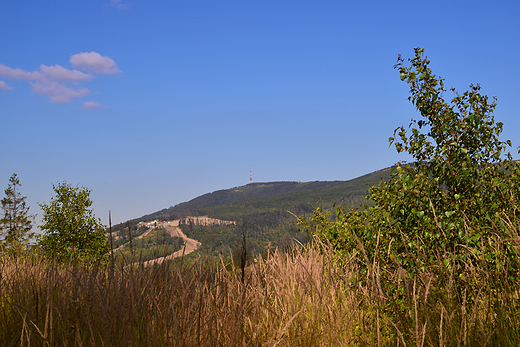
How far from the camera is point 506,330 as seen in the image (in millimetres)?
3137

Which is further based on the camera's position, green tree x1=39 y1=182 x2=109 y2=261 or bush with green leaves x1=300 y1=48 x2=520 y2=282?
green tree x1=39 y1=182 x2=109 y2=261

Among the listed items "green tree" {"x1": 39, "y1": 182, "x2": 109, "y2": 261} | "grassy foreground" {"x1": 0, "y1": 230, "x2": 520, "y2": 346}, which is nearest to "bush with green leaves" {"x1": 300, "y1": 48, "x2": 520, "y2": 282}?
"grassy foreground" {"x1": 0, "y1": 230, "x2": 520, "y2": 346}

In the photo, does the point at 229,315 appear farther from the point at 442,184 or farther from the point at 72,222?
the point at 72,222

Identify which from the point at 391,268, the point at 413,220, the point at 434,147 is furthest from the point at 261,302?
the point at 434,147

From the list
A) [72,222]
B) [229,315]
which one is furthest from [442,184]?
[72,222]

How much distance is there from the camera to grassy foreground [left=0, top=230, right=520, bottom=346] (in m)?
2.88

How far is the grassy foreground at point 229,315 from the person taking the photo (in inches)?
114

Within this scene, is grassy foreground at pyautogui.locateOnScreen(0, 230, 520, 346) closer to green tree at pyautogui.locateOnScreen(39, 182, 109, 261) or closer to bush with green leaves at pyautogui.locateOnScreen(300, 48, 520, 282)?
bush with green leaves at pyautogui.locateOnScreen(300, 48, 520, 282)

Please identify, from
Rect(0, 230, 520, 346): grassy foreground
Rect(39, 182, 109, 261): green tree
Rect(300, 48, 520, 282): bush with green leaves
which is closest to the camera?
Rect(0, 230, 520, 346): grassy foreground

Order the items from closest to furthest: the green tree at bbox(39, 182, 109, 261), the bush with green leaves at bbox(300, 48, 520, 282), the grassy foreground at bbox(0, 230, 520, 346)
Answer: the grassy foreground at bbox(0, 230, 520, 346)
the bush with green leaves at bbox(300, 48, 520, 282)
the green tree at bbox(39, 182, 109, 261)

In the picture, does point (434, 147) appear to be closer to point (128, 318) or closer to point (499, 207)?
point (499, 207)

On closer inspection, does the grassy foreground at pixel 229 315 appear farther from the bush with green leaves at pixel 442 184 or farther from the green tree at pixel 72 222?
the green tree at pixel 72 222

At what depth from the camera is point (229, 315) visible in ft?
11.9

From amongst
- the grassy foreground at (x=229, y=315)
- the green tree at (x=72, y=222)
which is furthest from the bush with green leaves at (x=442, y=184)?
the green tree at (x=72, y=222)
